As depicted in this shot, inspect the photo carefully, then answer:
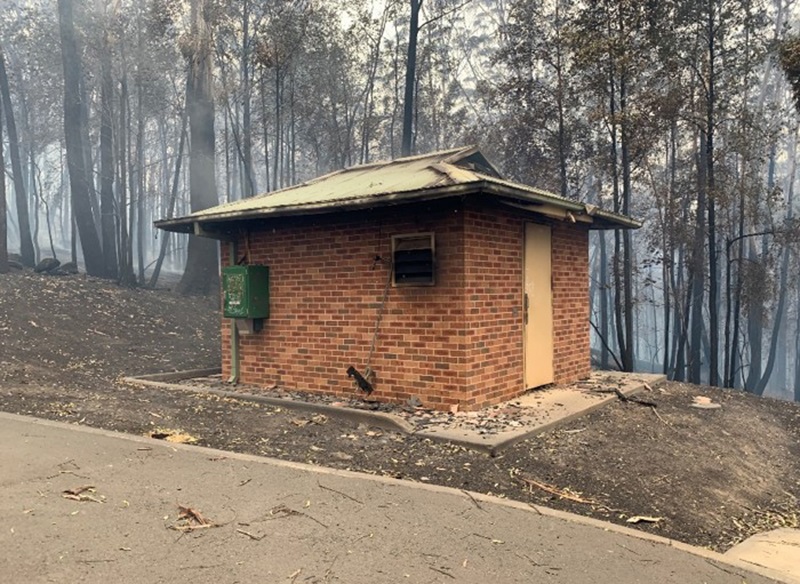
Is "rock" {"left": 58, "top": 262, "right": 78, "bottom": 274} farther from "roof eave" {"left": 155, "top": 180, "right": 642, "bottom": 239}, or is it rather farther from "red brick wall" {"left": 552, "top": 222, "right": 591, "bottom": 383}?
"red brick wall" {"left": 552, "top": 222, "right": 591, "bottom": 383}

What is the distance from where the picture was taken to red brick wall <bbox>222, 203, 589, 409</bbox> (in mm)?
6625

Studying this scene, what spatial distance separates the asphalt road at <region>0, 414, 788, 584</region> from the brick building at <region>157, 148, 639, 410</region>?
8.14 feet

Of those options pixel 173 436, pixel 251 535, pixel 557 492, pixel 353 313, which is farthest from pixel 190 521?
pixel 353 313

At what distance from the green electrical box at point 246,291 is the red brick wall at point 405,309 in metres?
0.14

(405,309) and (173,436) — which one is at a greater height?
(405,309)

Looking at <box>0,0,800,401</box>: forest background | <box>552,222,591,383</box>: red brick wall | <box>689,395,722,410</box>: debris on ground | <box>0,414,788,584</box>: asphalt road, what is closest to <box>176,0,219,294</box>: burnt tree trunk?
<box>0,0,800,401</box>: forest background

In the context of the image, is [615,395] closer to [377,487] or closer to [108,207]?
[377,487]

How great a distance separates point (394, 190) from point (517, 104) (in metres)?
12.6

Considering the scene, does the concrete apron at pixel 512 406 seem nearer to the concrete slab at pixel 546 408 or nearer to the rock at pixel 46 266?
the concrete slab at pixel 546 408

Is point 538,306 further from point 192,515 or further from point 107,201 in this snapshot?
point 107,201

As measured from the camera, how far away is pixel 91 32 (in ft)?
72.4

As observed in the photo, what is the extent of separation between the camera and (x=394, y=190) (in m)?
6.57

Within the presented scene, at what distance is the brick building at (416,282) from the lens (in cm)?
662

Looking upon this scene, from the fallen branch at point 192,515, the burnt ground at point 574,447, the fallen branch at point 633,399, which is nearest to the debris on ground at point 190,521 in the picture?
the fallen branch at point 192,515
